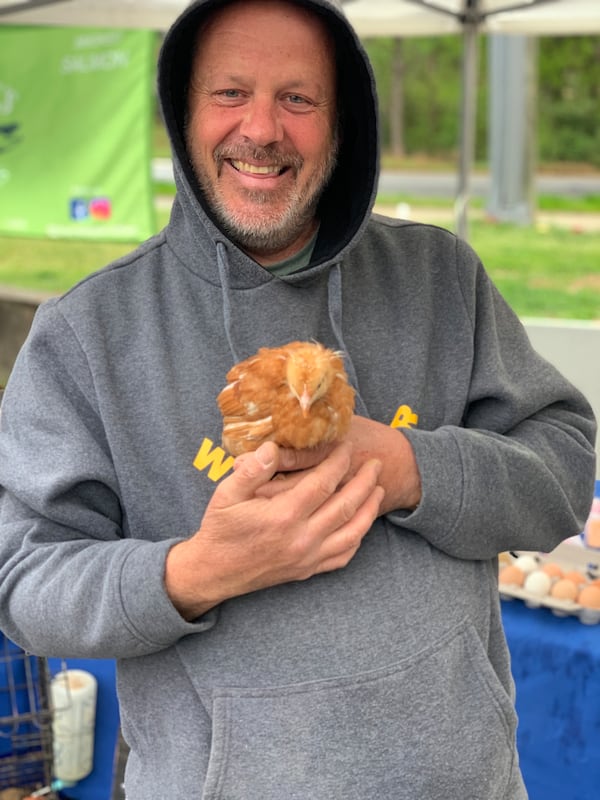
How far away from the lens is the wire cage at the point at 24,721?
3049 mm

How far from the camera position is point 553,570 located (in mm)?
2859

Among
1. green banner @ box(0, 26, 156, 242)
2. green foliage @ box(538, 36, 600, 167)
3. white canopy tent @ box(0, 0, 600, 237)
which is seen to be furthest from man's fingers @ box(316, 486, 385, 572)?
green foliage @ box(538, 36, 600, 167)

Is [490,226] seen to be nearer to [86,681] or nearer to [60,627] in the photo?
[86,681]

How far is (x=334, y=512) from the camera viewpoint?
132cm

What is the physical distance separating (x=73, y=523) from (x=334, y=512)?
42cm

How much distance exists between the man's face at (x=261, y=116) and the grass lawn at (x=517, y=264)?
8.19 meters

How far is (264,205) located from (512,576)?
1680 mm

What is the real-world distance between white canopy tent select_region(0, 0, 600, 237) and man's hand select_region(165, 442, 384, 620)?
4322 millimetres

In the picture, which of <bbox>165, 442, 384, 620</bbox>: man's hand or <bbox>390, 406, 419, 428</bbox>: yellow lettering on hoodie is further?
<bbox>390, 406, 419, 428</bbox>: yellow lettering on hoodie

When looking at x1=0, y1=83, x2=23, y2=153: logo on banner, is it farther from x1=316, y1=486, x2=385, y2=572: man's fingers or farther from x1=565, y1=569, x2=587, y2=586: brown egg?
x1=316, y1=486, x2=385, y2=572: man's fingers

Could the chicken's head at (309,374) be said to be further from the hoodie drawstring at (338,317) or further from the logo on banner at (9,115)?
the logo on banner at (9,115)

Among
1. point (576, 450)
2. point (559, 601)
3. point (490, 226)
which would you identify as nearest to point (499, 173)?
point (490, 226)

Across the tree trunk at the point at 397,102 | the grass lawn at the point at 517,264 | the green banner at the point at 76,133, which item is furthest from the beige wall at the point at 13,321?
the tree trunk at the point at 397,102

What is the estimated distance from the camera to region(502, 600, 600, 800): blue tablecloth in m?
2.62
